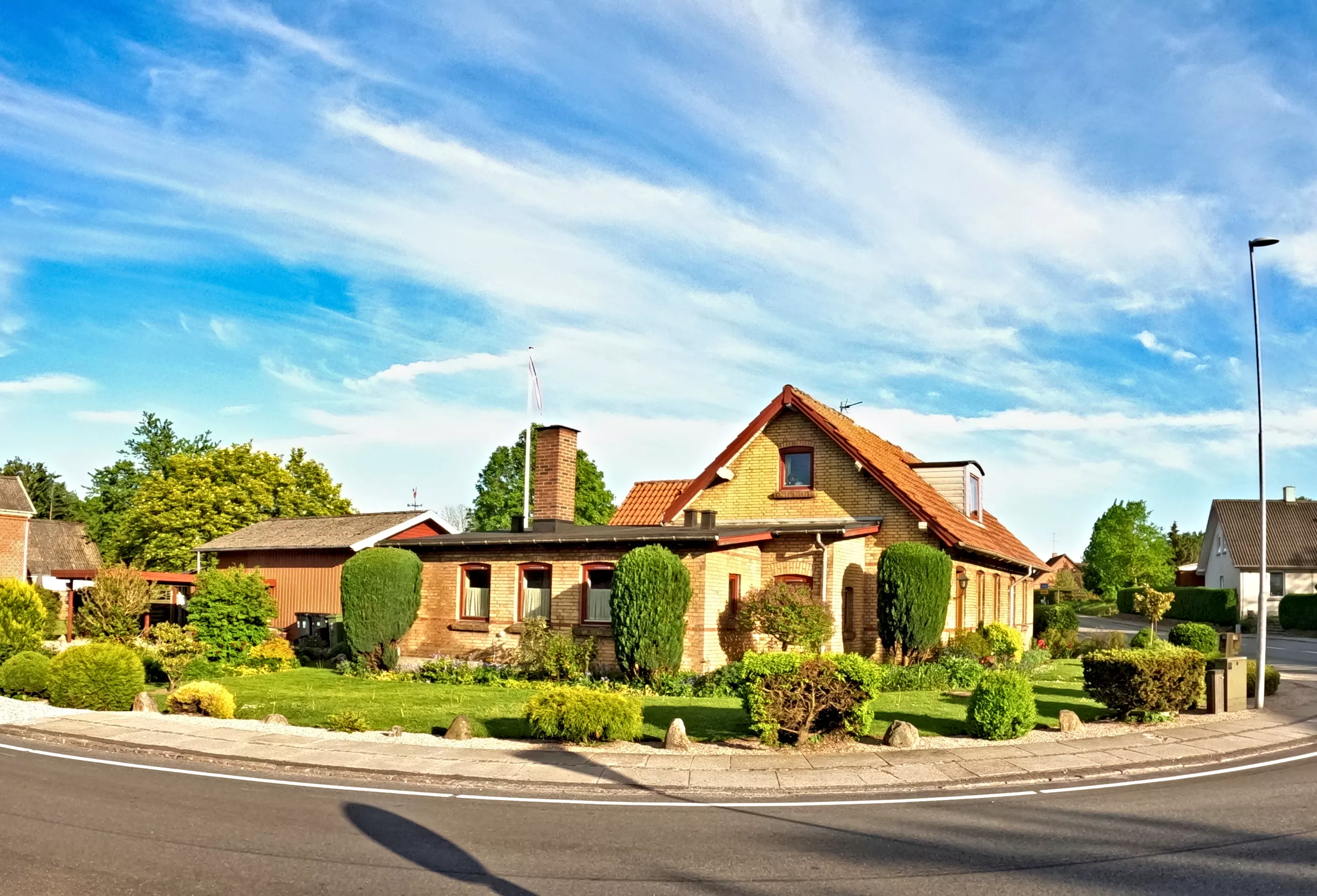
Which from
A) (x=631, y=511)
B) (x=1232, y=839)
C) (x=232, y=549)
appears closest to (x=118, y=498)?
(x=232, y=549)

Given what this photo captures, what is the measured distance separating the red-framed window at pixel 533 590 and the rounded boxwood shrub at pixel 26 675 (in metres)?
10.4

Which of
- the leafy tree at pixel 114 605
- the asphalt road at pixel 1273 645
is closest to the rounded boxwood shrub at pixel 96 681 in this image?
the leafy tree at pixel 114 605

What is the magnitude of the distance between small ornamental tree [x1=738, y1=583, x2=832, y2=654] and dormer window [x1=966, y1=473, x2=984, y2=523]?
10.5m

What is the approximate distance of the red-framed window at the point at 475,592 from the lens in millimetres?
27125

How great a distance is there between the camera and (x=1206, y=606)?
199 feet

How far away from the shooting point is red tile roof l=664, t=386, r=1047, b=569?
27188mm

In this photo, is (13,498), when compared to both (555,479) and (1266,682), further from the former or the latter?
(1266,682)

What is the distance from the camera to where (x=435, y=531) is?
38.9m

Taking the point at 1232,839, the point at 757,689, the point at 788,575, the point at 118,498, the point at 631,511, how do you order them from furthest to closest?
the point at 118,498, the point at 631,511, the point at 788,575, the point at 757,689, the point at 1232,839

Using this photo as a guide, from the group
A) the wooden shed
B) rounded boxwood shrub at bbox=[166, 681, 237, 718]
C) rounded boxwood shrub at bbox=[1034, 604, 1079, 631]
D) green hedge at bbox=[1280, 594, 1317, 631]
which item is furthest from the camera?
green hedge at bbox=[1280, 594, 1317, 631]

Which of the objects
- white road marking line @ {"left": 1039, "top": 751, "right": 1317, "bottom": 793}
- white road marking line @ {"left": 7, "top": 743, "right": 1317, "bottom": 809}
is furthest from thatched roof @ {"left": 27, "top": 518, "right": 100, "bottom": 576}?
white road marking line @ {"left": 1039, "top": 751, "right": 1317, "bottom": 793}

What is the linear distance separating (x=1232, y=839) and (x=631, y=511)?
25174 mm

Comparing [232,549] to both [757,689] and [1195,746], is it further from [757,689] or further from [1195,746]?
[1195,746]

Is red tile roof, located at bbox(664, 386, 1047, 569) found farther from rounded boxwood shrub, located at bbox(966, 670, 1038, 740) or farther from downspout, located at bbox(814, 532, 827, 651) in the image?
rounded boxwood shrub, located at bbox(966, 670, 1038, 740)
